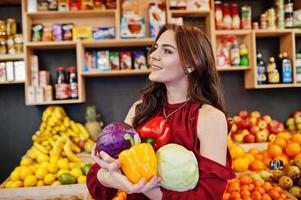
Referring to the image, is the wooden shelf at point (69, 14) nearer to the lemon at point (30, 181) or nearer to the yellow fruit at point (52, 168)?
the yellow fruit at point (52, 168)

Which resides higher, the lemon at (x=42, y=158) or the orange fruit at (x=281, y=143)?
the orange fruit at (x=281, y=143)

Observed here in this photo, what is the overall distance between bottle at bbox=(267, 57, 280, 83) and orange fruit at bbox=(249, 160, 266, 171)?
1097 millimetres

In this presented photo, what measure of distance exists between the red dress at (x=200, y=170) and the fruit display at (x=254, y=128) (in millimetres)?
1962

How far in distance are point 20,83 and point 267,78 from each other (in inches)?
87.0

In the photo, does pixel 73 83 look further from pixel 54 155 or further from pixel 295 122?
pixel 295 122

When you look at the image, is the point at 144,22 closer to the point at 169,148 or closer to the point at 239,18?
the point at 239,18

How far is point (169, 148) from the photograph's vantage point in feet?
3.34

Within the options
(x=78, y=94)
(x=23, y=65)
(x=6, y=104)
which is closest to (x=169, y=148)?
(x=78, y=94)

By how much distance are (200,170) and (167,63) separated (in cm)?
36

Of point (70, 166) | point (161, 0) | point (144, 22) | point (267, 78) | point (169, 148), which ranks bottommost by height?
point (70, 166)

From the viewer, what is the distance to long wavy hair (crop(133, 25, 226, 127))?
121cm

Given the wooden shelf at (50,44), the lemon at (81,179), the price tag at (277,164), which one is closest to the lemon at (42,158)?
the lemon at (81,179)

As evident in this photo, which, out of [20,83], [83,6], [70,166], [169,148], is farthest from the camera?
[20,83]

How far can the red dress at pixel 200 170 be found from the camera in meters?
1.04
